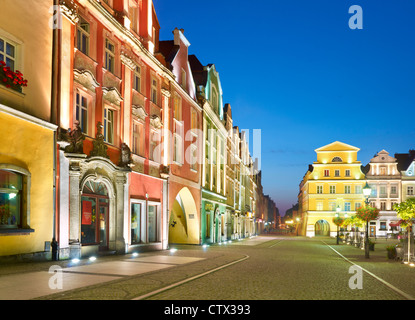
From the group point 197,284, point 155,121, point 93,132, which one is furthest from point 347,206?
point 197,284

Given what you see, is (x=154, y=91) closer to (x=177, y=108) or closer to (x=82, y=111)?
(x=177, y=108)

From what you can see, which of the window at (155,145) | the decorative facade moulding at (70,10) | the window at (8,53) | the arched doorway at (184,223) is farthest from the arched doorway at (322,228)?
the window at (8,53)

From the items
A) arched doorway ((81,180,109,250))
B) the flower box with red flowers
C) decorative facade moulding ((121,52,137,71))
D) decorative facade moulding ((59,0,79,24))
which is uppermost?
decorative facade moulding ((59,0,79,24))

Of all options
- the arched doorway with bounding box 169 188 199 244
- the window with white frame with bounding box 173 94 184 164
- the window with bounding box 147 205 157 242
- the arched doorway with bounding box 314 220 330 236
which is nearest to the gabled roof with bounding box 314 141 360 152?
the arched doorway with bounding box 314 220 330 236

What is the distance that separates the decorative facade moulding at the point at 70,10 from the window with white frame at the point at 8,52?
9.62 ft

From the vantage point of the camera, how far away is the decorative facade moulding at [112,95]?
2122cm

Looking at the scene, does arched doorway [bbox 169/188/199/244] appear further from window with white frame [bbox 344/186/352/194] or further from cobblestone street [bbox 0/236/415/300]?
window with white frame [bbox 344/186/352/194]

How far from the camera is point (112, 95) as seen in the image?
21.9m

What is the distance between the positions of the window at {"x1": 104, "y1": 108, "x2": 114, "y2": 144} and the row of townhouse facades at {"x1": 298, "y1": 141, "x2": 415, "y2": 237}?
207 ft

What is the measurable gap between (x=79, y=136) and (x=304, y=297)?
11.3m

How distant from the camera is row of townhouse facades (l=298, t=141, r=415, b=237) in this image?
7988 cm

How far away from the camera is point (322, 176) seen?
267 feet

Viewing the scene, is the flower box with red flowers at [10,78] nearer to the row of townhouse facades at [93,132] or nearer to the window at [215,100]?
the row of townhouse facades at [93,132]
